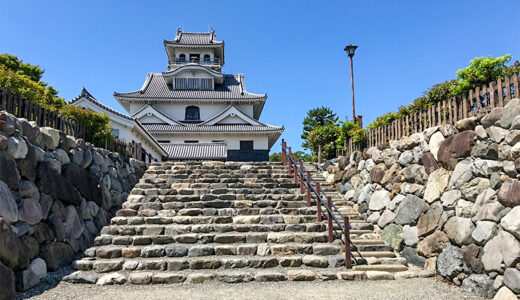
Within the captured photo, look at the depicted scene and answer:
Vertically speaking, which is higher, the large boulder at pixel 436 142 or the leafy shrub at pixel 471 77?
the leafy shrub at pixel 471 77

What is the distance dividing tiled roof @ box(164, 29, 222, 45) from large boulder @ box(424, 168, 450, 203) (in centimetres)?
2678

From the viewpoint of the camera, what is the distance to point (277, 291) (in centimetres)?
513

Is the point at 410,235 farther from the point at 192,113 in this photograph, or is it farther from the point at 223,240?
the point at 192,113

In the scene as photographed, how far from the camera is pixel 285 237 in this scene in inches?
272

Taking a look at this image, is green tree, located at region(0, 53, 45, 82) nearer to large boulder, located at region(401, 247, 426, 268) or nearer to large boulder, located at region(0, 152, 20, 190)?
large boulder, located at region(0, 152, 20, 190)

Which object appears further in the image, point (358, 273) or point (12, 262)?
point (358, 273)

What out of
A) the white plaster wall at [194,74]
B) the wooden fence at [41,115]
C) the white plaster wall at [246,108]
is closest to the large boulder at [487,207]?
the wooden fence at [41,115]

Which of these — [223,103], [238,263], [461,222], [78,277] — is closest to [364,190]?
[461,222]

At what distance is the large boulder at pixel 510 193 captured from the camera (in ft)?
14.3

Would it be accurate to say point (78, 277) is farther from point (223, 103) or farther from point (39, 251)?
point (223, 103)

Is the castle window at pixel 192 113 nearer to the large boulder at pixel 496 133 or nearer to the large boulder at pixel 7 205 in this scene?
the large boulder at pixel 7 205

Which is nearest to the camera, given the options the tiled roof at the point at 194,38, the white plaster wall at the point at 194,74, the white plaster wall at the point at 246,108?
the white plaster wall at the point at 246,108

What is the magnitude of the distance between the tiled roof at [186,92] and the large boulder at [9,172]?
20.4 metres

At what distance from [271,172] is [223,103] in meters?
15.7
